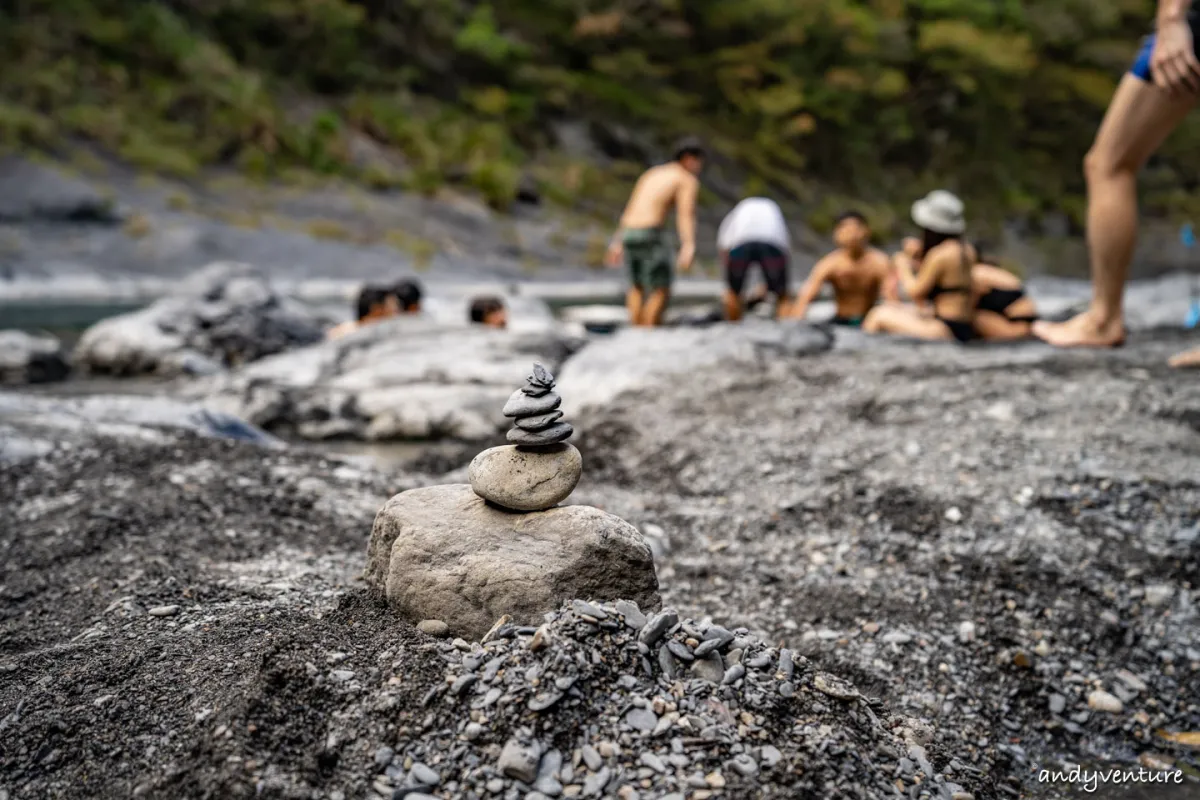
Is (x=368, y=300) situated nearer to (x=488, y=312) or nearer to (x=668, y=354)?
(x=488, y=312)

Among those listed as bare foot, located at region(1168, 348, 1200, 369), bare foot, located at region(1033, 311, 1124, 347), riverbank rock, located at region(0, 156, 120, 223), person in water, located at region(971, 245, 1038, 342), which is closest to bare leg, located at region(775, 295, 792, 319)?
person in water, located at region(971, 245, 1038, 342)

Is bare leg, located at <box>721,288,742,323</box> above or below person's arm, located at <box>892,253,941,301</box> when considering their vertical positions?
below

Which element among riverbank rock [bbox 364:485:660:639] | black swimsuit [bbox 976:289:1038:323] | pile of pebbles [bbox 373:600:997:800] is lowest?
pile of pebbles [bbox 373:600:997:800]

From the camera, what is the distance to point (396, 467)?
4312mm

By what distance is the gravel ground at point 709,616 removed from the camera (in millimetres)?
1579

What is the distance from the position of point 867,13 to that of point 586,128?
9.66 m

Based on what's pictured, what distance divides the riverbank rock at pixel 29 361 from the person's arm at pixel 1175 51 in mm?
7895

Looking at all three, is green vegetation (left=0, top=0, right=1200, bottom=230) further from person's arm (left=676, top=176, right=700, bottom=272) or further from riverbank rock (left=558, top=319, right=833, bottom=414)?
riverbank rock (left=558, top=319, right=833, bottom=414)

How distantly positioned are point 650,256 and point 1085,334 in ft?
10.8

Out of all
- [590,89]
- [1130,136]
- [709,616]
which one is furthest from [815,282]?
[590,89]

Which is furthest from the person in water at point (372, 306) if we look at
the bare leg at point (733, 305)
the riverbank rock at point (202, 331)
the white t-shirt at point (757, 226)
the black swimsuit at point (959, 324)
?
the black swimsuit at point (959, 324)

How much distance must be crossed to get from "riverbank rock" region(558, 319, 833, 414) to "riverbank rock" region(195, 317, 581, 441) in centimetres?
41

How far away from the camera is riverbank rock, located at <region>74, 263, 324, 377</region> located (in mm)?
7668

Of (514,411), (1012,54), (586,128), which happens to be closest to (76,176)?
(586,128)
